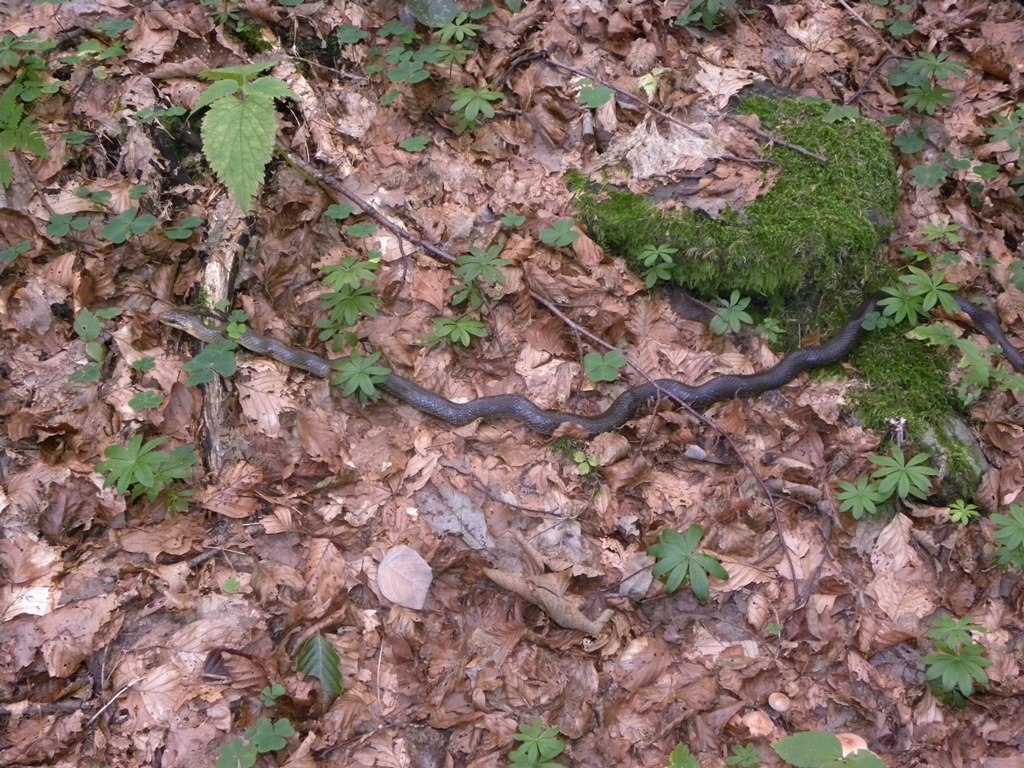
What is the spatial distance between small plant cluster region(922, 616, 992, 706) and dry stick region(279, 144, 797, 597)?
68 centimetres

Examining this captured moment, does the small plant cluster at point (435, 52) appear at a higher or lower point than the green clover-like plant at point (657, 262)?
higher

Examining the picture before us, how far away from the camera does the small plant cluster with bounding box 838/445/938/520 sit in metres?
3.76

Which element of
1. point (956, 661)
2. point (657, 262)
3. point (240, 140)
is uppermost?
point (240, 140)

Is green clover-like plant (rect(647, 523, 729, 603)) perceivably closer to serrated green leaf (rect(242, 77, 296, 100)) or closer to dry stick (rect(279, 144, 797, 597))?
dry stick (rect(279, 144, 797, 597))

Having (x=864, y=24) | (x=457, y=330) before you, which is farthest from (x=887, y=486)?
(x=864, y=24)

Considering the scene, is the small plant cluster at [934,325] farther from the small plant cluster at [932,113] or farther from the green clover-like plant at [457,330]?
the green clover-like plant at [457,330]

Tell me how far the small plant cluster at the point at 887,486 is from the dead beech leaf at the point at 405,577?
7.19ft

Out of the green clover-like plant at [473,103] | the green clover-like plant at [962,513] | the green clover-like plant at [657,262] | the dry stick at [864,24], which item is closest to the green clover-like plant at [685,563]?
the green clover-like plant at [962,513]

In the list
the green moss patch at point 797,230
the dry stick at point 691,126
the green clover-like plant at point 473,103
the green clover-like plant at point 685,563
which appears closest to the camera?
the green clover-like plant at point 685,563

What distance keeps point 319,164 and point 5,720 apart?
3.59 metres

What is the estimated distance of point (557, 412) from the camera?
4.32 meters

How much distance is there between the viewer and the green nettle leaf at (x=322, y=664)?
127 inches

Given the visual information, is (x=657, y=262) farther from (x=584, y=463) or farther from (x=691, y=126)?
(x=584, y=463)

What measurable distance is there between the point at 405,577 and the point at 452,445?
0.86 meters
